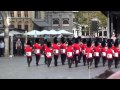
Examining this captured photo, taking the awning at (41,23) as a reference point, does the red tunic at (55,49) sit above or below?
below

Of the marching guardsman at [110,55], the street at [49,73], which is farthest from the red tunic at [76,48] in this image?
the marching guardsman at [110,55]

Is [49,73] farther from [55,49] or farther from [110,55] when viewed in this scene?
[55,49]

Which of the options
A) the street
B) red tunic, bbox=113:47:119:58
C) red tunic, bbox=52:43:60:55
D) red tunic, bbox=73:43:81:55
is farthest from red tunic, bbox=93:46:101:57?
red tunic, bbox=52:43:60:55

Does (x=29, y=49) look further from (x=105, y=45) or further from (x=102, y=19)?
(x=102, y=19)

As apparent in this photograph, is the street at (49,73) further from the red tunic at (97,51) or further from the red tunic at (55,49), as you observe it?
the red tunic at (55,49)

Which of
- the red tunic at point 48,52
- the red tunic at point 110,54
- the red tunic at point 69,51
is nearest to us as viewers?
the red tunic at point 110,54

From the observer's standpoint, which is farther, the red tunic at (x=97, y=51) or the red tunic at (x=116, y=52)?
the red tunic at (x=97, y=51)

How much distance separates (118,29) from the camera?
43.4 metres

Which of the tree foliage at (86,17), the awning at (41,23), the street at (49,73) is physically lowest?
the street at (49,73)

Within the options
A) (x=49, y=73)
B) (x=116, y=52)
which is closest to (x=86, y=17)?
(x=116, y=52)

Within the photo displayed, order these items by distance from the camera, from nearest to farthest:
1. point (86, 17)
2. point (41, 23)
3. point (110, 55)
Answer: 1. point (110, 55)
2. point (41, 23)
3. point (86, 17)
